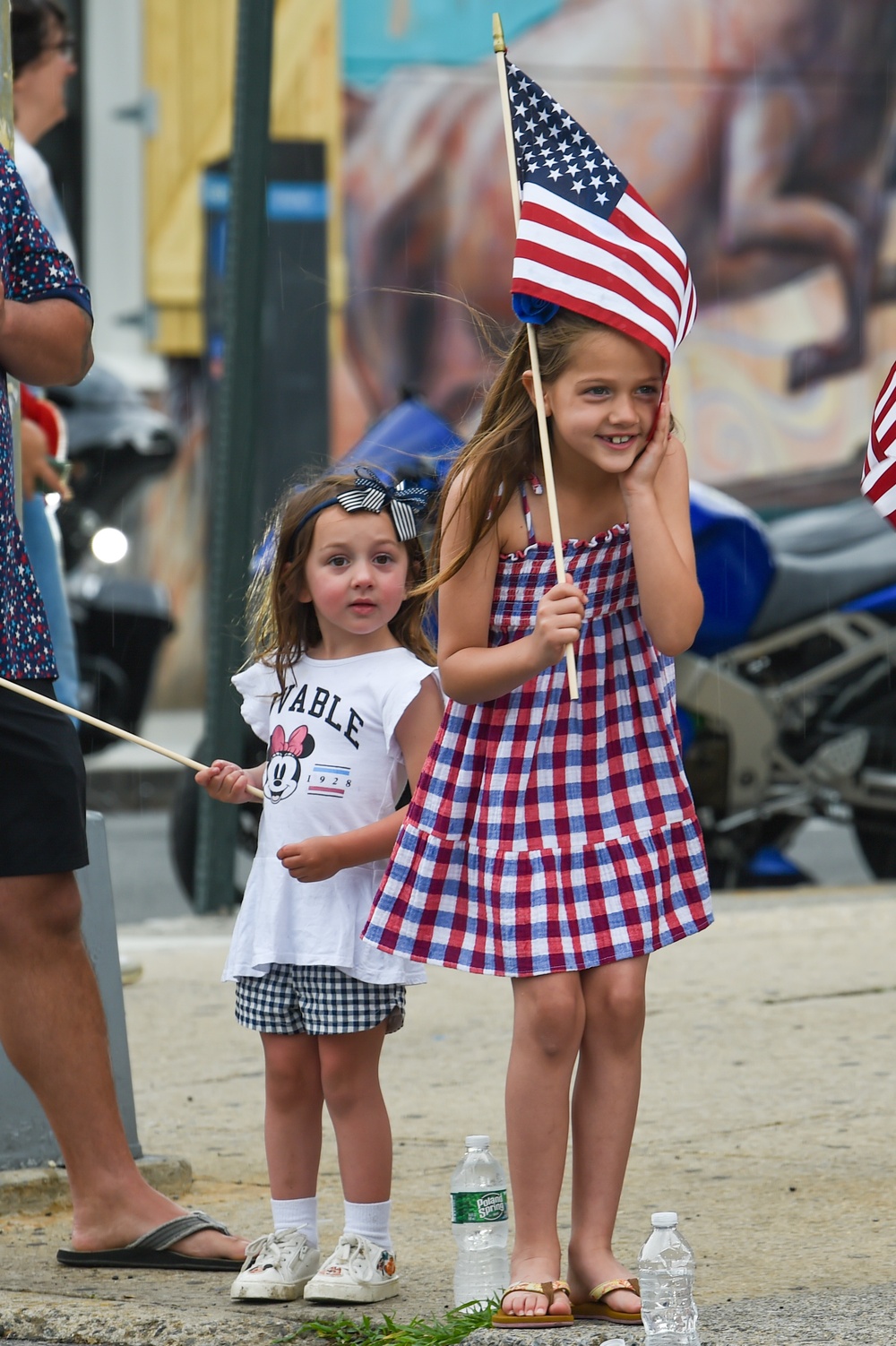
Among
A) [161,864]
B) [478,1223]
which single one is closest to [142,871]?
[161,864]

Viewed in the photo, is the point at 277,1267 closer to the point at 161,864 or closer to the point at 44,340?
the point at 44,340

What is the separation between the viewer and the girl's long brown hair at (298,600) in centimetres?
347

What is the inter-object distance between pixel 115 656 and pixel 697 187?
8288 mm

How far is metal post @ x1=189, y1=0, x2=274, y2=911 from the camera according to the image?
7.19m

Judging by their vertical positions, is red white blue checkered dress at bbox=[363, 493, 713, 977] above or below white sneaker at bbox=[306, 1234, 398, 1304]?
above

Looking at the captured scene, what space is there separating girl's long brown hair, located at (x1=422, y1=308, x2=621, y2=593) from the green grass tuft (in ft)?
3.31

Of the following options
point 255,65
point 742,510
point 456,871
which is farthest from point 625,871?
point 255,65

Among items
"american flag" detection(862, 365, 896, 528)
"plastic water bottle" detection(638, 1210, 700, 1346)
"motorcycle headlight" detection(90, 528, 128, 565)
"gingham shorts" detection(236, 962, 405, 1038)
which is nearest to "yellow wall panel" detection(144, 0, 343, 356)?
"motorcycle headlight" detection(90, 528, 128, 565)

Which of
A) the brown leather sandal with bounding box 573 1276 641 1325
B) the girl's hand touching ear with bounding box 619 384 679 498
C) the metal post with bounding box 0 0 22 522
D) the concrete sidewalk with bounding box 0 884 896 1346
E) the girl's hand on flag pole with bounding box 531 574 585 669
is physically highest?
the metal post with bounding box 0 0 22 522

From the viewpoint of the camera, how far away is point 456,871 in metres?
3.14

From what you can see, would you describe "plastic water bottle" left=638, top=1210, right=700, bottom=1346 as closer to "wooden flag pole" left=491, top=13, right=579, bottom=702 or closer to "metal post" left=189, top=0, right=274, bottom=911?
"wooden flag pole" left=491, top=13, right=579, bottom=702

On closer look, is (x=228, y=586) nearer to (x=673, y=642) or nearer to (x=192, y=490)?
(x=673, y=642)

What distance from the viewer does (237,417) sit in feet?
24.5

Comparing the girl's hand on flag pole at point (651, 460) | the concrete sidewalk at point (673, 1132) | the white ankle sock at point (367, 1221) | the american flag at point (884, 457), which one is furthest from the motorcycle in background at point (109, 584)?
the girl's hand on flag pole at point (651, 460)
